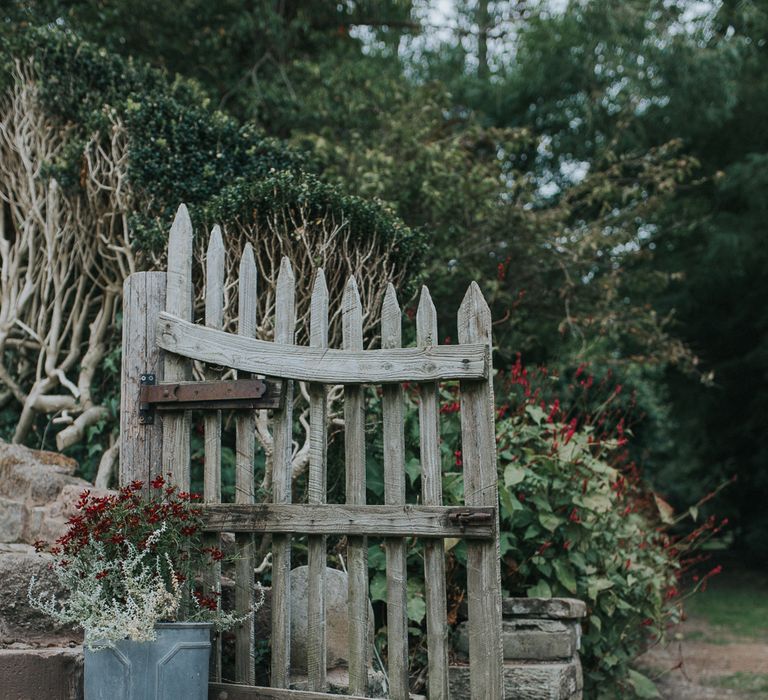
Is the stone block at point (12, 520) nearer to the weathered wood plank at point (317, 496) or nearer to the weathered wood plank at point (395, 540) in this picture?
the weathered wood plank at point (317, 496)

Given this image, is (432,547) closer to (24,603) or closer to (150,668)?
(150,668)

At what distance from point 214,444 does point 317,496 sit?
0.51m

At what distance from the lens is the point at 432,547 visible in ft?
12.0

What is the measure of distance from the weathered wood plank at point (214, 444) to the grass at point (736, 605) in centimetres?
689

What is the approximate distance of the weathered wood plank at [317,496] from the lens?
379cm

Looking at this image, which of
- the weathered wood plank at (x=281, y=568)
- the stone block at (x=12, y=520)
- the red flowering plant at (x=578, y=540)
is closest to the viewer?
the weathered wood plank at (x=281, y=568)

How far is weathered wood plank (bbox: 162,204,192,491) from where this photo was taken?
13.5 ft

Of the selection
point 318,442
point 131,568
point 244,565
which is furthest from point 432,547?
point 131,568

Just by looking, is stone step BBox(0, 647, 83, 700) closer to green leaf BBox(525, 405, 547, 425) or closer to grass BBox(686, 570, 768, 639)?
green leaf BBox(525, 405, 547, 425)

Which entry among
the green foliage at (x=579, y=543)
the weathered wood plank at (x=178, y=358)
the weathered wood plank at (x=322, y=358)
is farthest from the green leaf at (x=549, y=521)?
the weathered wood plank at (x=178, y=358)

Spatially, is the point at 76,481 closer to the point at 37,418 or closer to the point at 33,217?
the point at 37,418

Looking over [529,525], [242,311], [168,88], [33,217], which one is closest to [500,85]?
[168,88]

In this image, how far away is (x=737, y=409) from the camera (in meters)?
16.2

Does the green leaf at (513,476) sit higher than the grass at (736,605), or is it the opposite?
the green leaf at (513,476)
